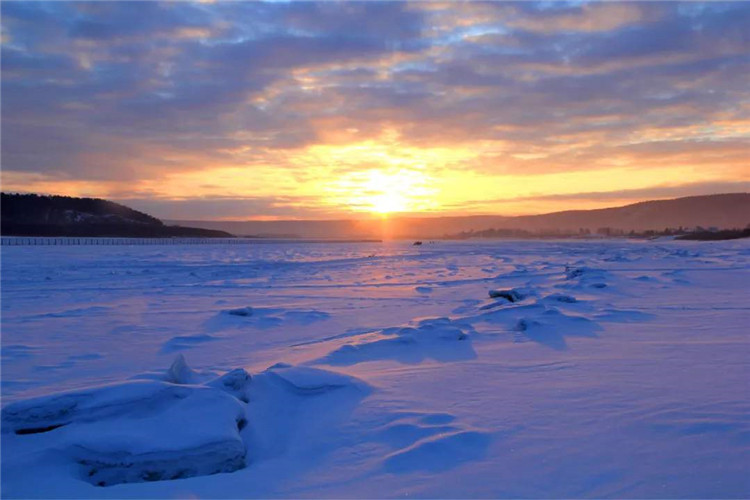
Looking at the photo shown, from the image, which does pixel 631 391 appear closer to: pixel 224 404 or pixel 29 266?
pixel 224 404

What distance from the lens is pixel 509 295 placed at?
9859 millimetres

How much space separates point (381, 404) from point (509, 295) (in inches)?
238

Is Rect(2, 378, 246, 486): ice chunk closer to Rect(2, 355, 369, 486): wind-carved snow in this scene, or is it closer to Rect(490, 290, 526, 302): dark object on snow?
Rect(2, 355, 369, 486): wind-carved snow

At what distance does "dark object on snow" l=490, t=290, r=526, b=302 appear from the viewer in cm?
969

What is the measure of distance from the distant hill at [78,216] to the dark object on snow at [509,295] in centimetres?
7666

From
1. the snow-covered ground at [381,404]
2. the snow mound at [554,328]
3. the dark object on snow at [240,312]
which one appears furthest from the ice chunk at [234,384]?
the dark object on snow at [240,312]

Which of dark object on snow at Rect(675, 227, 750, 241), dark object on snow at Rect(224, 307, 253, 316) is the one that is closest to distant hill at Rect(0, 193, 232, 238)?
dark object on snow at Rect(675, 227, 750, 241)

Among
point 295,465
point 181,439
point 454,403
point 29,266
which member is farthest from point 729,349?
point 29,266

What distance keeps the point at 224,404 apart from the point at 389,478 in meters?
1.33

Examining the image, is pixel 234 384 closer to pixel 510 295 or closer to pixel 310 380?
pixel 310 380

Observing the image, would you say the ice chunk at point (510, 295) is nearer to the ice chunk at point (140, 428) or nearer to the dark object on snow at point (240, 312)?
the dark object on snow at point (240, 312)

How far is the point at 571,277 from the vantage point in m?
14.3

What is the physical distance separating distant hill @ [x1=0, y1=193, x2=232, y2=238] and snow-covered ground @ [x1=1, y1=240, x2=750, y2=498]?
78266mm

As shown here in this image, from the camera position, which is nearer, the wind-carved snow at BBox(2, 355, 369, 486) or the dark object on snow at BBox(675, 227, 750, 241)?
the wind-carved snow at BBox(2, 355, 369, 486)
